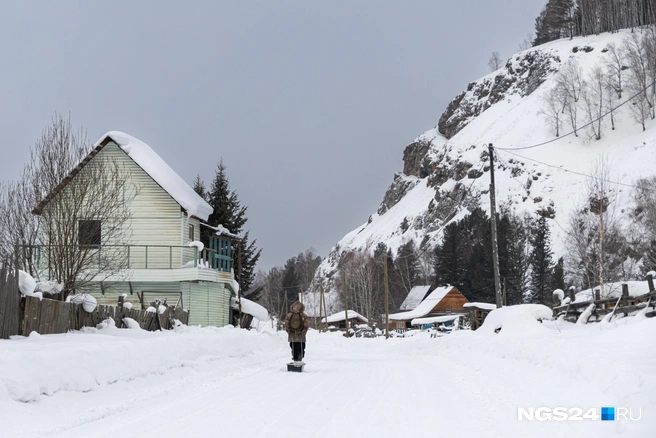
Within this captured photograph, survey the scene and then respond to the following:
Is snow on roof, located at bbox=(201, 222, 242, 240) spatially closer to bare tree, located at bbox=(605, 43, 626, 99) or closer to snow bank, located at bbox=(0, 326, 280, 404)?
snow bank, located at bbox=(0, 326, 280, 404)

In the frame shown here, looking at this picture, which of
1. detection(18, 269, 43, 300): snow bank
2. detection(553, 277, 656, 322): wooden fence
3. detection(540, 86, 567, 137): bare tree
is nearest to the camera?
detection(18, 269, 43, 300): snow bank

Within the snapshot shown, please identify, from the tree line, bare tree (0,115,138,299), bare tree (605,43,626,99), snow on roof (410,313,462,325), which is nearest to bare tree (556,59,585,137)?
bare tree (605,43,626,99)

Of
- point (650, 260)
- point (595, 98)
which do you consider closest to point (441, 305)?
point (650, 260)

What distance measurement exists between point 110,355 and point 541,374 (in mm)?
8098

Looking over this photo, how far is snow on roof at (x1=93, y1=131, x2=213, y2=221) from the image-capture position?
35750 millimetres

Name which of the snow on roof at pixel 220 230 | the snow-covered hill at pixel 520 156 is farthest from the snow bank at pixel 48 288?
the snow-covered hill at pixel 520 156

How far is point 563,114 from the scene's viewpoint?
139 m

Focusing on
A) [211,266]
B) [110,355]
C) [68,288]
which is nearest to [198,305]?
[211,266]

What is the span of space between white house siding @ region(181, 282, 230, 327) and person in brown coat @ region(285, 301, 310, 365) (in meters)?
17.4

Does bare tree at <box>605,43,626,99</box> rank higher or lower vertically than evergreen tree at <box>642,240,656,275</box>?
higher

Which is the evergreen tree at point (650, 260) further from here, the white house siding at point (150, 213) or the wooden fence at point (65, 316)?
the wooden fence at point (65, 316)

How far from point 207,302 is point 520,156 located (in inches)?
4121

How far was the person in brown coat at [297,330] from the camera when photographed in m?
18.0

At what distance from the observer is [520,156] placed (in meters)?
130
